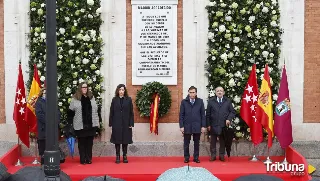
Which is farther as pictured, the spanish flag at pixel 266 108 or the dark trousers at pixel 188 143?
the spanish flag at pixel 266 108

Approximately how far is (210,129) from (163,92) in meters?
1.54

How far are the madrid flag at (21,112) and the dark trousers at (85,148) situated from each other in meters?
1.35

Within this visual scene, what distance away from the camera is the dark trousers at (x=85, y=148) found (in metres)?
12.6

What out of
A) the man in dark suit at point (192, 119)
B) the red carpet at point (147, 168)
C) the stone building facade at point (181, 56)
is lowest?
the red carpet at point (147, 168)

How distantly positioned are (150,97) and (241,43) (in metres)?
2.58

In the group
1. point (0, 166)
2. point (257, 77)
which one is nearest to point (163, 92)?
point (257, 77)

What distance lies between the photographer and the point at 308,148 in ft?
44.1

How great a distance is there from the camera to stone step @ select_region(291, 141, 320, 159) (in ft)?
43.7

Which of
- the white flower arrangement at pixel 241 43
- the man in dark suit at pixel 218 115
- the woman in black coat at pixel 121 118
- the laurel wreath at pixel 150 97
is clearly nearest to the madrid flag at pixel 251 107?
the man in dark suit at pixel 218 115

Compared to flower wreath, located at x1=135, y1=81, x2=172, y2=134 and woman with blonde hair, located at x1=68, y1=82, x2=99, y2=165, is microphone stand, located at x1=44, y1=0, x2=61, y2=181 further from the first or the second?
flower wreath, located at x1=135, y1=81, x2=172, y2=134

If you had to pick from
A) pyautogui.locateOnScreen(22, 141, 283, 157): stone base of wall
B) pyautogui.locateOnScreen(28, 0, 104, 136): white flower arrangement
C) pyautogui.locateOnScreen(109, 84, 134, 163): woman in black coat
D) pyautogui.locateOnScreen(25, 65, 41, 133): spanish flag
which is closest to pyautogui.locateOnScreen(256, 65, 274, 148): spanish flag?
pyautogui.locateOnScreen(22, 141, 283, 157): stone base of wall

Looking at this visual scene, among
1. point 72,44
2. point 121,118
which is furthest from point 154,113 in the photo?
point 72,44

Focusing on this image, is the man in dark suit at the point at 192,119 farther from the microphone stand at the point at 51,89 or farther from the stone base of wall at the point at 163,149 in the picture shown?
the microphone stand at the point at 51,89

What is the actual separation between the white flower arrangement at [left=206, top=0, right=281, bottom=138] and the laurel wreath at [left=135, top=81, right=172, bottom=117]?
3.59ft
